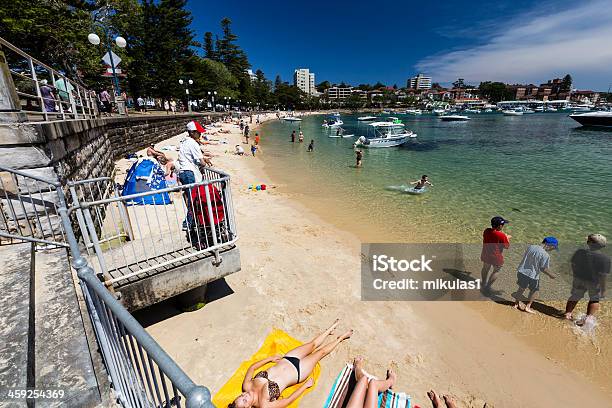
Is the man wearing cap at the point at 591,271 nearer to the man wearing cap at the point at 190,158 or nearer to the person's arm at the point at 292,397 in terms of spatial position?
the person's arm at the point at 292,397

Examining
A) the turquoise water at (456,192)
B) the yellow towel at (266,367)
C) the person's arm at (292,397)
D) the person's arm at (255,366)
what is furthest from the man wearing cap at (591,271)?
the person's arm at (255,366)

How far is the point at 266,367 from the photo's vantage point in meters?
3.85

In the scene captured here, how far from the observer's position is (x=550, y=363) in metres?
4.64

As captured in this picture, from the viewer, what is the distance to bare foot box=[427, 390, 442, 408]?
3653 millimetres

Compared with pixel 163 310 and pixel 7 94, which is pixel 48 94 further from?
pixel 163 310

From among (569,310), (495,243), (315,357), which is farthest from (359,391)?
(569,310)

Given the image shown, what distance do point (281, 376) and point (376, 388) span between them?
4.17ft

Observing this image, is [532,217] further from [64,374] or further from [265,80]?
[265,80]

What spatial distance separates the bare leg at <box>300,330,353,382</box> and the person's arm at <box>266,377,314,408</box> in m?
0.10

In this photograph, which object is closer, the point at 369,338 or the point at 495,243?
the point at 369,338

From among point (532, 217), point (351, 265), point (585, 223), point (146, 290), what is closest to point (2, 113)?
point (146, 290)

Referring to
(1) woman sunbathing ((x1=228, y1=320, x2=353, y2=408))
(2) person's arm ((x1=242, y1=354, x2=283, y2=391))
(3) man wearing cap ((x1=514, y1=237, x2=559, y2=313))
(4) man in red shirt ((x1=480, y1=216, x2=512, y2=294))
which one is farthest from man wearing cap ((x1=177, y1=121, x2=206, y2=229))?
(3) man wearing cap ((x1=514, y1=237, x2=559, y2=313))

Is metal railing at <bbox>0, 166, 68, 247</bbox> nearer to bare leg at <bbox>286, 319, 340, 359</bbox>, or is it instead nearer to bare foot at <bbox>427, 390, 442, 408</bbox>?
bare leg at <bbox>286, 319, 340, 359</bbox>

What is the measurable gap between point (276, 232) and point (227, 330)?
450 cm
